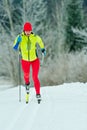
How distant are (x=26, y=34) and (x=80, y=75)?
9194mm

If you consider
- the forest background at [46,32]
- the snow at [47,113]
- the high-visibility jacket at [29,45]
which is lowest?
the forest background at [46,32]

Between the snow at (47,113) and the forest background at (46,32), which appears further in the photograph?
the forest background at (46,32)

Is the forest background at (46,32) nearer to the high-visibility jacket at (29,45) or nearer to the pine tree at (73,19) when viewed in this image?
the pine tree at (73,19)

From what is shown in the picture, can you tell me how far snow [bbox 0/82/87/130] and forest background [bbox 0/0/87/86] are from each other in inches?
382

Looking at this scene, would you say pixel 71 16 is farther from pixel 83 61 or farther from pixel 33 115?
pixel 33 115

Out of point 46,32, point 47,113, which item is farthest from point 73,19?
point 47,113

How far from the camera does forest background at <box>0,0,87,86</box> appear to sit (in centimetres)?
2524

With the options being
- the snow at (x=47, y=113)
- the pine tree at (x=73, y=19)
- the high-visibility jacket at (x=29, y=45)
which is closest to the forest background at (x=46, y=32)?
the pine tree at (x=73, y=19)

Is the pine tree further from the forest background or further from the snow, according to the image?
the snow

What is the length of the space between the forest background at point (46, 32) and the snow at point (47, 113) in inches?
382

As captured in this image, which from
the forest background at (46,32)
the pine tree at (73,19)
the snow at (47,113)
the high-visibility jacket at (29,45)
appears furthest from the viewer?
the pine tree at (73,19)

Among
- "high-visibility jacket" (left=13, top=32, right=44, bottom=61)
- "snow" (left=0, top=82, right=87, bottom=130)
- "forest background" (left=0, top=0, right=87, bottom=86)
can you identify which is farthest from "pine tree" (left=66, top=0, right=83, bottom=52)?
"high-visibility jacket" (left=13, top=32, right=44, bottom=61)

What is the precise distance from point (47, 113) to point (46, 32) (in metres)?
29.5

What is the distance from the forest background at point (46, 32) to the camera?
2524 cm
